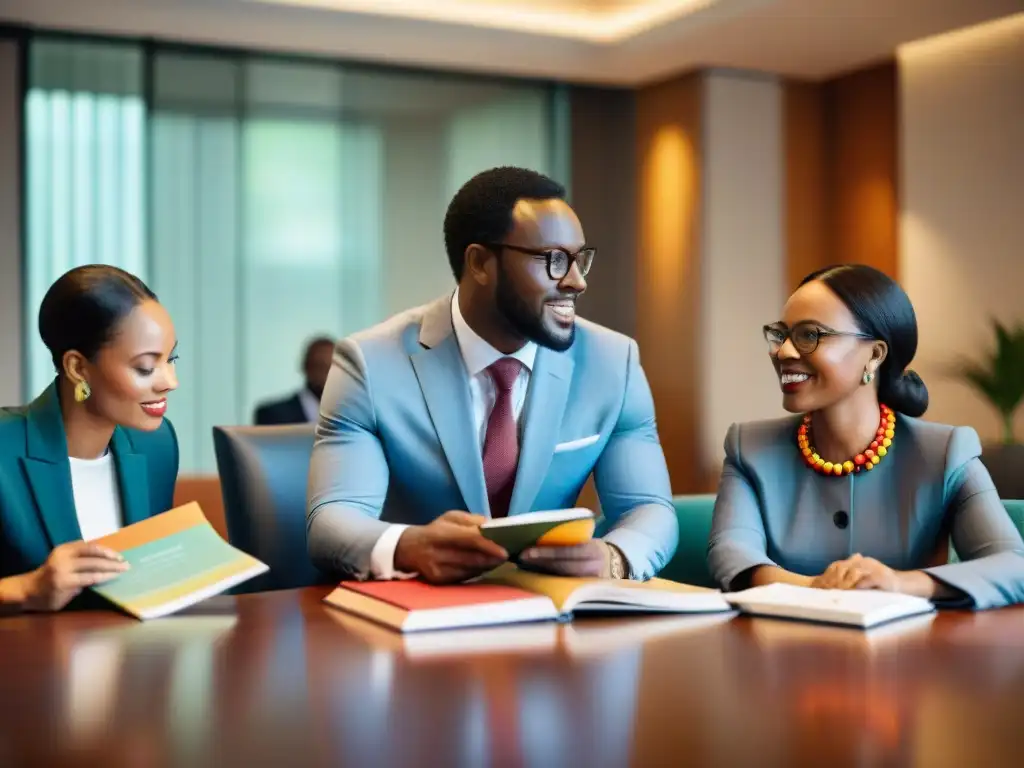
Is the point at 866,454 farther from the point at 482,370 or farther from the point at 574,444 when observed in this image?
the point at 482,370

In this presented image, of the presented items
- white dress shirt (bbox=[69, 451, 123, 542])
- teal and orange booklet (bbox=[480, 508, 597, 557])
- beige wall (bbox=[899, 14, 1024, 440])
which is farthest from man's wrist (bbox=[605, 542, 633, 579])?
beige wall (bbox=[899, 14, 1024, 440])

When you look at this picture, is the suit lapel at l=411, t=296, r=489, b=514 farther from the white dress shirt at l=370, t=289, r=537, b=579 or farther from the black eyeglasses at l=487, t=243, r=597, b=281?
the black eyeglasses at l=487, t=243, r=597, b=281

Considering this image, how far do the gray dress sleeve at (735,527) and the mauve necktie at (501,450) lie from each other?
414 mm

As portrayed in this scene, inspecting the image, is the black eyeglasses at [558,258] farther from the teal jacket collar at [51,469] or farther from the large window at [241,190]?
the large window at [241,190]

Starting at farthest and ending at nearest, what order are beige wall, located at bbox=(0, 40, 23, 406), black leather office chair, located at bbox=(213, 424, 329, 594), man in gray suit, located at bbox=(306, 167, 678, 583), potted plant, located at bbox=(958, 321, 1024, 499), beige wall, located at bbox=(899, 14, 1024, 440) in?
beige wall, located at bbox=(0, 40, 23, 406) → beige wall, located at bbox=(899, 14, 1024, 440) → potted plant, located at bbox=(958, 321, 1024, 499) → black leather office chair, located at bbox=(213, 424, 329, 594) → man in gray suit, located at bbox=(306, 167, 678, 583)

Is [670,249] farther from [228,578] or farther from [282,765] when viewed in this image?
[282,765]

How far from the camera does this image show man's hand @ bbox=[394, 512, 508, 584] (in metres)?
1.81

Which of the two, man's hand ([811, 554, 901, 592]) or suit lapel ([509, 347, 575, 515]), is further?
suit lapel ([509, 347, 575, 515])

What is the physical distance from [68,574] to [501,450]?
0.89 meters

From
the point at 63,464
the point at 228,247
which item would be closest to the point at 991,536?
the point at 63,464

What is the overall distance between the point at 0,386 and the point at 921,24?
5476 millimetres

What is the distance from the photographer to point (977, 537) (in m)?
2.05

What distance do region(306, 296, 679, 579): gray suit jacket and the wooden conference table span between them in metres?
0.56

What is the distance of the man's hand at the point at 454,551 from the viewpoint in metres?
1.81
